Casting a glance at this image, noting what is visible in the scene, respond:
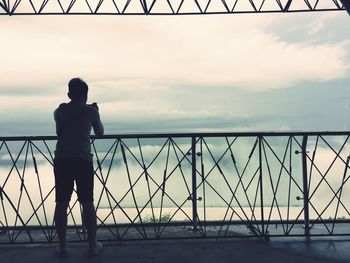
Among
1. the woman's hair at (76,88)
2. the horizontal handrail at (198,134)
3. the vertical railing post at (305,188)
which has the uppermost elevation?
the woman's hair at (76,88)

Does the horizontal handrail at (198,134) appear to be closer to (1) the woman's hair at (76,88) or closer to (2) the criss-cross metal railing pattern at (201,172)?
(2) the criss-cross metal railing pattern at (201,172)

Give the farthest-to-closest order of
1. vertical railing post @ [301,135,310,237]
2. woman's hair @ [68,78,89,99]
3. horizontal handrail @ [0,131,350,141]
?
vertical railing post @ [301,135,310,237], horizontal handrail @ [0,131,350,141], woman's hair @ [68,78,89,99]

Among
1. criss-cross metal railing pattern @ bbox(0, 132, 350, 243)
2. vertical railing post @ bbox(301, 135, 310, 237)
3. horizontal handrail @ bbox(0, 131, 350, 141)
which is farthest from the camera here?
vertical railing post @ bbox(301, 135, 310, 237)

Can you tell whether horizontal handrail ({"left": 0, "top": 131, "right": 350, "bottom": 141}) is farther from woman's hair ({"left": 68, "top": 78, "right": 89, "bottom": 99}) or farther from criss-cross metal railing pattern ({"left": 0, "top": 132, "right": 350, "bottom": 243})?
woman's hair ({"left": 68, "top": 78, "right": 89, "bottom": 99})

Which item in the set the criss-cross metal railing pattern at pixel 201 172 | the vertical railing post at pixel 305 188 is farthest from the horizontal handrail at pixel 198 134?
the vertical railing post at pixel 305 188

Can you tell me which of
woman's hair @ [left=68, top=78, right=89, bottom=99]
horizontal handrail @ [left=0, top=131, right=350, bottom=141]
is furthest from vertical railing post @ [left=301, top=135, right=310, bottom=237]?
woman's hair @ [left=68, top=78, right=89, bottom=99]

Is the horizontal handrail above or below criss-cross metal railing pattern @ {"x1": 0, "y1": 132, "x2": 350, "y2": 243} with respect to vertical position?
above

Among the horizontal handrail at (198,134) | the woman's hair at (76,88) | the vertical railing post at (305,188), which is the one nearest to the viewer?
the woman's hair at (76,88)

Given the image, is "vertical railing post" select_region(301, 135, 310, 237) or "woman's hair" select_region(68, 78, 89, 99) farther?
"vertical railing post" select_region(301, 135, 310, 237)

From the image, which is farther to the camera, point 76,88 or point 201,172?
point 201,172

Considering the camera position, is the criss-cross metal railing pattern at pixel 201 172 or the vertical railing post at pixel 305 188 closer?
the criss-cross metal railing pattern at pixel 201 172

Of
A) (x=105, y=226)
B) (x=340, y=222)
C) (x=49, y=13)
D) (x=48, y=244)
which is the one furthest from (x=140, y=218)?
(x=49, y=13)

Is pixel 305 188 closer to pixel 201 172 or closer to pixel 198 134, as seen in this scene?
pixel 201 172

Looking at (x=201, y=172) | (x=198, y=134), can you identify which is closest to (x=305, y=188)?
(x=201, y=172)
